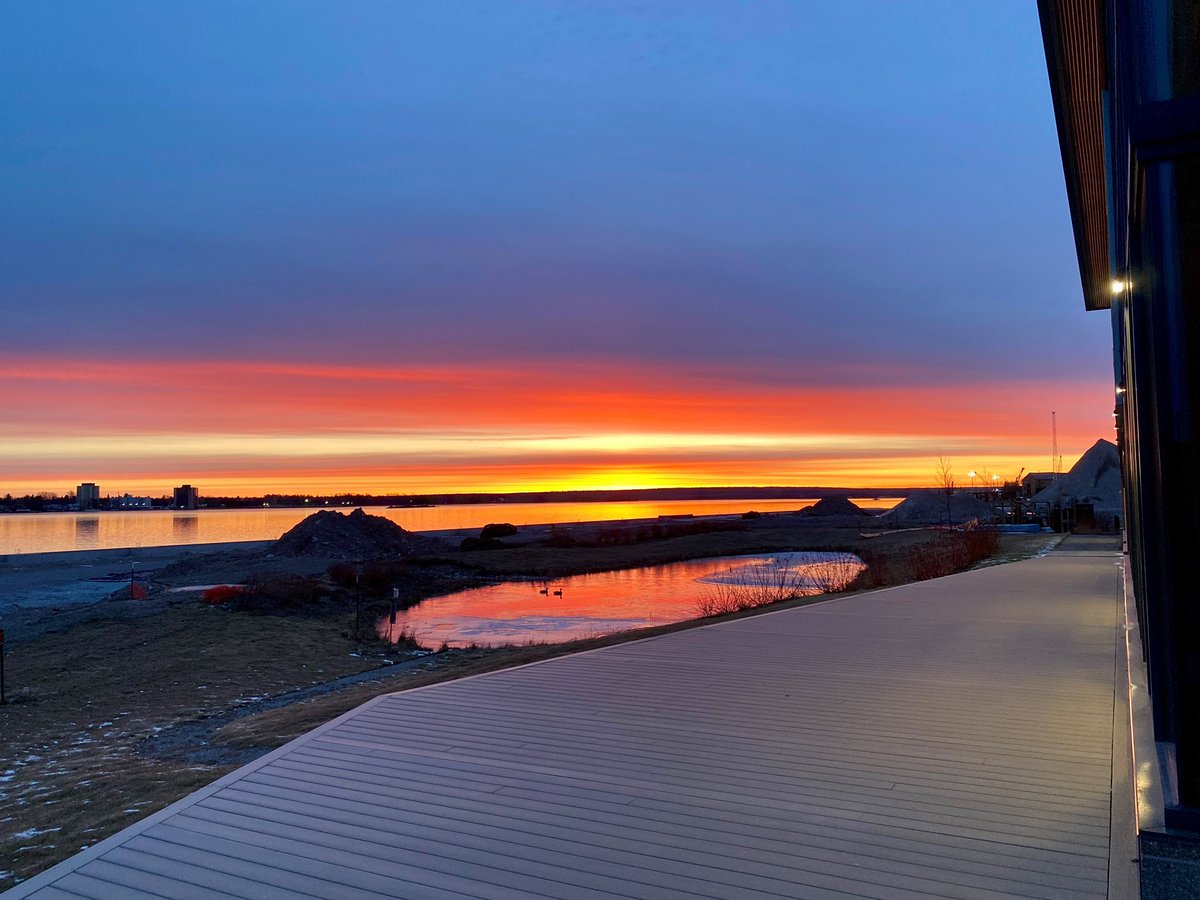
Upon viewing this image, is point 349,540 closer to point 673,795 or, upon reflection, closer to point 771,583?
point 771,583

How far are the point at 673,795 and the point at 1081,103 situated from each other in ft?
26.6

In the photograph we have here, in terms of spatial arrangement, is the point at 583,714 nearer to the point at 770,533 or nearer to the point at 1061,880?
the point at 1061,880

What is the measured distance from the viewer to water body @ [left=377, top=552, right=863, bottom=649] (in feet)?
56.3

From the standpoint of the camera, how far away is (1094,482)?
145 feet

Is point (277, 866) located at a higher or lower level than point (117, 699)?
higher

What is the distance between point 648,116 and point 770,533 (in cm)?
3901

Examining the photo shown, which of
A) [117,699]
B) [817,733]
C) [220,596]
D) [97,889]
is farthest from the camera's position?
[220,596]

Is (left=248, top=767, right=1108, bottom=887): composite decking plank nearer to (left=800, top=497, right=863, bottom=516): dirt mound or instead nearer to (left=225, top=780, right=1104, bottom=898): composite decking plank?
(left=225, top=780, right=1104, bottom=898): composite decking plank

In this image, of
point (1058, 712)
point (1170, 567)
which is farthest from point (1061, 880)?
point (1058, 712)

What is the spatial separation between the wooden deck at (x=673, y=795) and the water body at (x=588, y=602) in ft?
30.0

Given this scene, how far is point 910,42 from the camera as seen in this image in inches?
511

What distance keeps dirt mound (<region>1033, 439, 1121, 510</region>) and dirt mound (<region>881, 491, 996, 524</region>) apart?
11.6 ft

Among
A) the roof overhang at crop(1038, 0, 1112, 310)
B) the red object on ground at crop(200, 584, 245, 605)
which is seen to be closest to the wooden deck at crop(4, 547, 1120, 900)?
the roof overhang at crop(1038, 0, 1112, 310)

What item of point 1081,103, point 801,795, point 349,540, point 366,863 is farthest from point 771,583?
point 349,540
